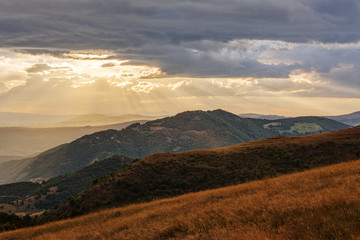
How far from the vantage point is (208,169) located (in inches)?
2224

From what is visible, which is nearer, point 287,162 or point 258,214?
point 258,214

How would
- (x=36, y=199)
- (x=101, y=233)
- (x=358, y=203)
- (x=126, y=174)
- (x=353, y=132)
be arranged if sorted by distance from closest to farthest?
(x=358, y=203) → (x=101, y=233) → (x=126, y=174) → (x=353, y=132) → (x=36, y=199)

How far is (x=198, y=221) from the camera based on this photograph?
13.3m

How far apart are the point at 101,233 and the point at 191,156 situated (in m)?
48.7

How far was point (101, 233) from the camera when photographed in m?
17.9

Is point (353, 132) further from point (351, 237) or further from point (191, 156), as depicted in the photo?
point (351, 237)

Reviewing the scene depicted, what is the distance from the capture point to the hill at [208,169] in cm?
4950

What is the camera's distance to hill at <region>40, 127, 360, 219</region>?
162 ft

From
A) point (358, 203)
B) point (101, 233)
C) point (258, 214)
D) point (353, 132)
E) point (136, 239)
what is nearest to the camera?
point (358, 203)

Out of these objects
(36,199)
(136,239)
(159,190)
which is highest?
(136,239)

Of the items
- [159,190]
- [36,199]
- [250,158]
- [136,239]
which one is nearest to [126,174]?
[159,190]

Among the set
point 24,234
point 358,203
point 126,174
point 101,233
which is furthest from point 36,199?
point 358,203

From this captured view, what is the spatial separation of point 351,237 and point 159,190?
1724 inches

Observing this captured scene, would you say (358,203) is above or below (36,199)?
above
